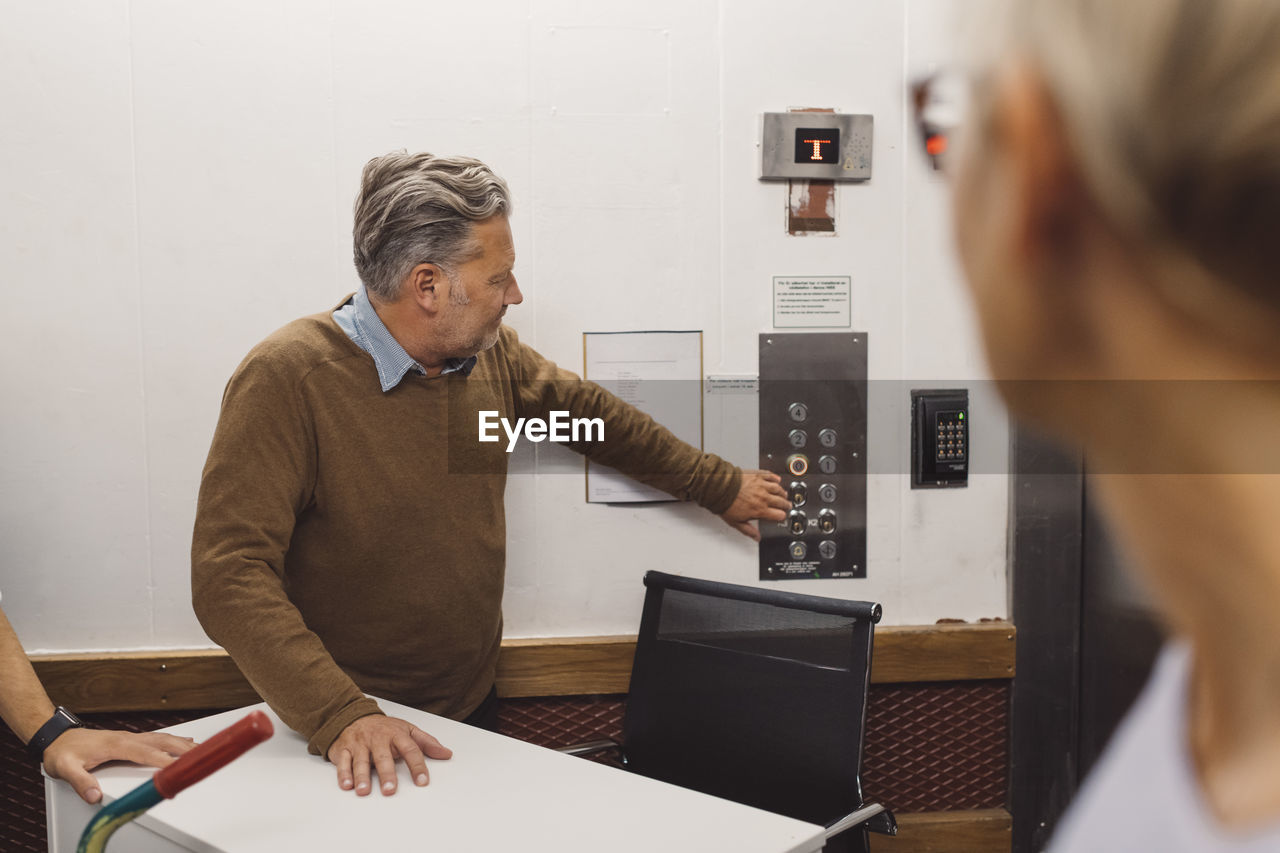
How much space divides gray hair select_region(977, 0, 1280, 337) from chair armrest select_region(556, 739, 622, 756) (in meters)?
1.71

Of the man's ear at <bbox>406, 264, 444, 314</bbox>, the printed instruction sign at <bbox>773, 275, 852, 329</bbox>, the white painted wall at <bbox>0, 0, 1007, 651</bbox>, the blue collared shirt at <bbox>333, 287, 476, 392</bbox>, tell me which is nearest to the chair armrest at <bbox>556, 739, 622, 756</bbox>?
the white painted wall at <bbox>0, 0, 1007, 651</bbox>

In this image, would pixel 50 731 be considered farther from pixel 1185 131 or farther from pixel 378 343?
pixel 1185 131

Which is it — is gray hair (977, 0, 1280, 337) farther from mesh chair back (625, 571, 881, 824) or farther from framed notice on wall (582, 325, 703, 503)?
framed notice on wall (582, 325, 703, 503)

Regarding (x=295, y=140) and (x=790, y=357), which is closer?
(x=295, y=140)

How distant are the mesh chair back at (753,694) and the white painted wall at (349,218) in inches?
14.0

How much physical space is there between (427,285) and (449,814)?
0.97 metres

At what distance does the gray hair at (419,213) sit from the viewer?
1854 mm

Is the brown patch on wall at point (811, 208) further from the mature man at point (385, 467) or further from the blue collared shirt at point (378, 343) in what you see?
the blue collared shirt at point (378, 343)

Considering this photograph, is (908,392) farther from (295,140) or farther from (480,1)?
(295,140)

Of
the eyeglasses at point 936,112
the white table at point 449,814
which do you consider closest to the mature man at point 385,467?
the white table at point 449,814

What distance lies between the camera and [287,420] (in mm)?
1763

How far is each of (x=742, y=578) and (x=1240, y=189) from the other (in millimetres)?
2148

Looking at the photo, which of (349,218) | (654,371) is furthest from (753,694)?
(349,218)

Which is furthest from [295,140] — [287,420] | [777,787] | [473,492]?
[777,787]
